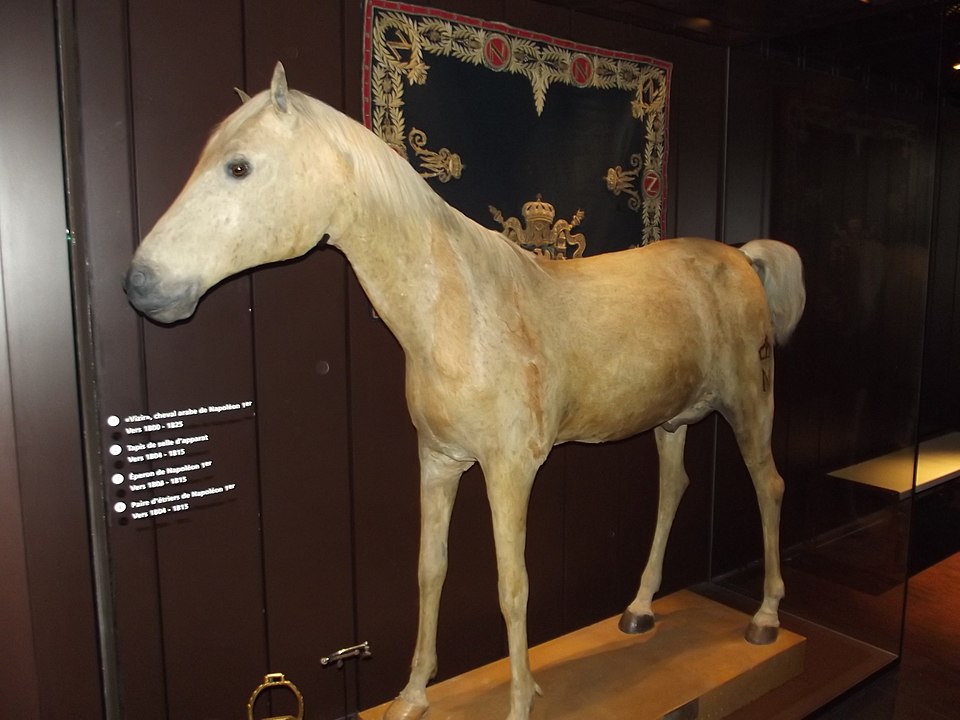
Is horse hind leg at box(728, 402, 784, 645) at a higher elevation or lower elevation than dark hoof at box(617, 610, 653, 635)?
higher

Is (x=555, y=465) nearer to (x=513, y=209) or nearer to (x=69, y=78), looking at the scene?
(x=513, y=209)

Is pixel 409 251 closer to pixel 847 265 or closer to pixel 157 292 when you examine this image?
pixel 157 292

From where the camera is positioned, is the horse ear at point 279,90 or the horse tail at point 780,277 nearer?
the horse ear at point 279,90

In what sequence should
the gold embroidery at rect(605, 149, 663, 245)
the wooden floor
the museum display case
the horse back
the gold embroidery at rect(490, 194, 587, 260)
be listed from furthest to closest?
the gold embroidery at rect(605, 149, 663, 245), the wooden floor, the gold embroidery at rect(490, 194, 587, 260), the horse back, the museum display case

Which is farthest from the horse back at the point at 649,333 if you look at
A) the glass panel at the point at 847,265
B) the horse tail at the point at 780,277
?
the glass panel at the point at 847,265

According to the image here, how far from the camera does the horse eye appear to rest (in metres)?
1.31

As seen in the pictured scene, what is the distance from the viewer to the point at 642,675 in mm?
2131

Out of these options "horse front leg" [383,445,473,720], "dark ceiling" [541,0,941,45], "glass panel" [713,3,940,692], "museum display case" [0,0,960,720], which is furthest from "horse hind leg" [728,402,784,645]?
"dark ceiling" [541,0,941,45]

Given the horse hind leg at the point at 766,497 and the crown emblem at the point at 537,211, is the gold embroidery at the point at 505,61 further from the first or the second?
the horse hind leg at the point at 766,497

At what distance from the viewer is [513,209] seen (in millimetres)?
2129

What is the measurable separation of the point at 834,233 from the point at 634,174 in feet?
2.37

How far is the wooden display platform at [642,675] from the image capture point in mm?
1952

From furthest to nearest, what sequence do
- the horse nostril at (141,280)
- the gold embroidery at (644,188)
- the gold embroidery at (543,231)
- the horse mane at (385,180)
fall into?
the gold embroidery at (644,188)
the gold embroidery at (543,231)
the horse mane at (385,180)
the horse nostril at (141,280)

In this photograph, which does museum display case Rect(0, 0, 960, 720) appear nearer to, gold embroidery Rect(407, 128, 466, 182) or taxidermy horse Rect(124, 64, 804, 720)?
gold embroidery Rect(407, 128, 466, 182)
